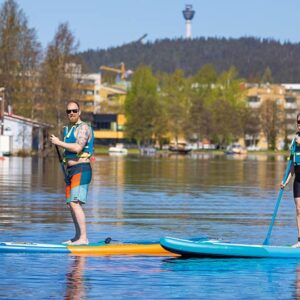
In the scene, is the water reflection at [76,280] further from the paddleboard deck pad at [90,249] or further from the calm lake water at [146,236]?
the paddleboard deck pad at [90,249]

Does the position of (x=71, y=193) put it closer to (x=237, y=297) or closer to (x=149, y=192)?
(x=237, y=297)

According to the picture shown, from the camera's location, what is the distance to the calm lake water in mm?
12477

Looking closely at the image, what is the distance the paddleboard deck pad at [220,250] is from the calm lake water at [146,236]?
99 millimetres

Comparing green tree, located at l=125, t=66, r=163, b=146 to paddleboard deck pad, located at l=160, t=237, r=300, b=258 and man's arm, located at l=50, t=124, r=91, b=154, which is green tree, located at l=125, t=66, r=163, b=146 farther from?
paddleboard deck pad, located at l=160, t=237, r=300, b=258

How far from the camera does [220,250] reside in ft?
48.1

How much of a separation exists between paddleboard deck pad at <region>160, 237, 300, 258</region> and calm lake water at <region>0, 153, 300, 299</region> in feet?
0.32

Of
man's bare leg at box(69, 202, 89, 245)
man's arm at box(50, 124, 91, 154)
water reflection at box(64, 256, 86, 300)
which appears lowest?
water reflection at box(64, 256, 86, 300)

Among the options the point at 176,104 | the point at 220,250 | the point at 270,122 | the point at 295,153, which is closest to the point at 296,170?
the point at 295,153

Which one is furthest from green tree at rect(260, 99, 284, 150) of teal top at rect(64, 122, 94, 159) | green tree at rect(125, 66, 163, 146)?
teal top at rect(64, 122, 94, 159)

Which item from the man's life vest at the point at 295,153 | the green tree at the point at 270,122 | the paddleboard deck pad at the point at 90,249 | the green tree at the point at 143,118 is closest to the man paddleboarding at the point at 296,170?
the man's life vest at the point at 295,153

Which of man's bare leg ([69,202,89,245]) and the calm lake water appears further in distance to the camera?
man's bare leg ([69,202,89,245])

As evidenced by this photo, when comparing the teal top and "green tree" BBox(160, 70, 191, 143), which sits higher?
"green tree" BBox(160, 70, 191, 143)

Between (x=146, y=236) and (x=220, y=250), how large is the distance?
377 cm

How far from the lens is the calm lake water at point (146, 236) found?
1248 cm
